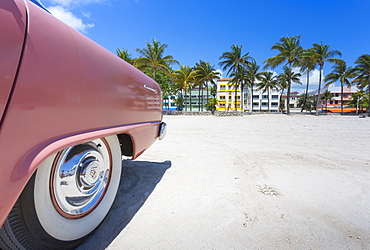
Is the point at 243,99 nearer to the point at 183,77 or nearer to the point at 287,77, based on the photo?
the point at 287,77

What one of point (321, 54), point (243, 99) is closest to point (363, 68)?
point (321, 54)

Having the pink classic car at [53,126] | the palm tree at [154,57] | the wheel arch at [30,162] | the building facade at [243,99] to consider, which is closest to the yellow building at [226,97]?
the building facade at [243,99]

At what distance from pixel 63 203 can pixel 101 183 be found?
13.1 inches

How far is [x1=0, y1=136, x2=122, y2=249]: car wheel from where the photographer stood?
95cm

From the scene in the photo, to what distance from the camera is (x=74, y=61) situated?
1.03 meters

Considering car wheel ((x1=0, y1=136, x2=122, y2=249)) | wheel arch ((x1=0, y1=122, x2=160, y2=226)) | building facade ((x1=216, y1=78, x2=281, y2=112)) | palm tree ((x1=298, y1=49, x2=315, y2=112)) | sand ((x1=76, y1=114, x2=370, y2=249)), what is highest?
palm tree ((x1=298, y1=49, x2=315, y2=112))

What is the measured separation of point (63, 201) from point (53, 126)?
1.92 feet

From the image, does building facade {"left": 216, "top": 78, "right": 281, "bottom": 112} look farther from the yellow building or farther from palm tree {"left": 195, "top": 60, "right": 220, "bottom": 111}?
palm tree {"left": 195, "top": 60, "right": 220, "bottom": 111}

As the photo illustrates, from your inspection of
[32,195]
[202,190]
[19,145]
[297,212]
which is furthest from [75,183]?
[297,212]

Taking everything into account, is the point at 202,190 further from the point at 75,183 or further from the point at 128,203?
the point at 75,183

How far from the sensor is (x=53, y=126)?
88 centimetres

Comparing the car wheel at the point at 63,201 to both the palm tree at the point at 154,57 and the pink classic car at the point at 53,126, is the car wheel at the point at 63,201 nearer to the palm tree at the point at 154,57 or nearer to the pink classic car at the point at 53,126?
the pink classic car at the point at 53,126

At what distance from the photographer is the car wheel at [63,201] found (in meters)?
0.95

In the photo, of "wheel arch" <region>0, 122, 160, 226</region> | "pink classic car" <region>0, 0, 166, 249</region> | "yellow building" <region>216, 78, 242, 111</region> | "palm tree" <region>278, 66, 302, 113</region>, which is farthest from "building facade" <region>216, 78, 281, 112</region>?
"wheel arch" <region>0, 122, 160, 226</region>
